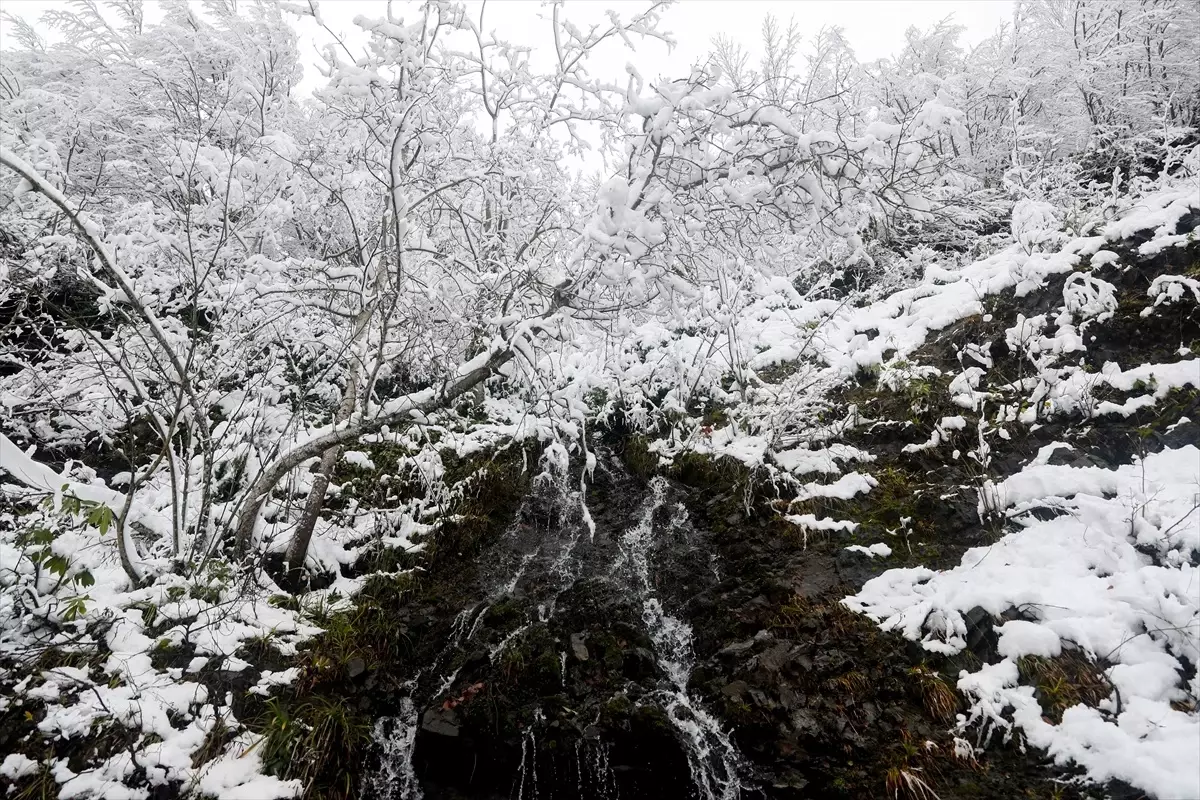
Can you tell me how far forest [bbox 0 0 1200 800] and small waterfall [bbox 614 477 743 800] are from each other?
33mm

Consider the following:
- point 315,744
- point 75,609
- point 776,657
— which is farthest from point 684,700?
point 75,609

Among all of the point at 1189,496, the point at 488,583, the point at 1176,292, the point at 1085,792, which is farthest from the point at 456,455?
the point at 1176,292

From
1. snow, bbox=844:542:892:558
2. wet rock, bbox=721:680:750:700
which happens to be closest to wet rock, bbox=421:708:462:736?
wet rock, bbox=721:680:750:700

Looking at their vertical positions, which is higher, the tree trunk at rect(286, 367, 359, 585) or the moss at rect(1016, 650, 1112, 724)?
the tree trunk at rect(286, 367, 359, 585)

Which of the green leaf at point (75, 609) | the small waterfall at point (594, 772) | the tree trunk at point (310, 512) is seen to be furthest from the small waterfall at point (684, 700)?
the green leaf at point (75, 609)

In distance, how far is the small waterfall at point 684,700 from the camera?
3838 millimetres

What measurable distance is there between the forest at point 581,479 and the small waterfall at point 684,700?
0.03m

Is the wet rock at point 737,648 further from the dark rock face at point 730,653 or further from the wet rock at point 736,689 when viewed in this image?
the wet rock at point 736,689

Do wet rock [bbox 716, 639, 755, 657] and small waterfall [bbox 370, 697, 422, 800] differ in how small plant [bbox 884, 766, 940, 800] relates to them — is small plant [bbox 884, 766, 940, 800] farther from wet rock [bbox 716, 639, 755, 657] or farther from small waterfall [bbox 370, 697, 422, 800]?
small waterfall [bbox 370, 697, 422, 800]

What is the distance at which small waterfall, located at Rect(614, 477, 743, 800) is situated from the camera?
384 cm

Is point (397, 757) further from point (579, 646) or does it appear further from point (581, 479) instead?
point (581, 479)

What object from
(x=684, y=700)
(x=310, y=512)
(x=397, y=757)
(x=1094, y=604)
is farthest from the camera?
(x=310, y=512)

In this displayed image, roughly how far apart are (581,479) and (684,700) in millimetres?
2208

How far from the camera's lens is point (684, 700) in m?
4.39
